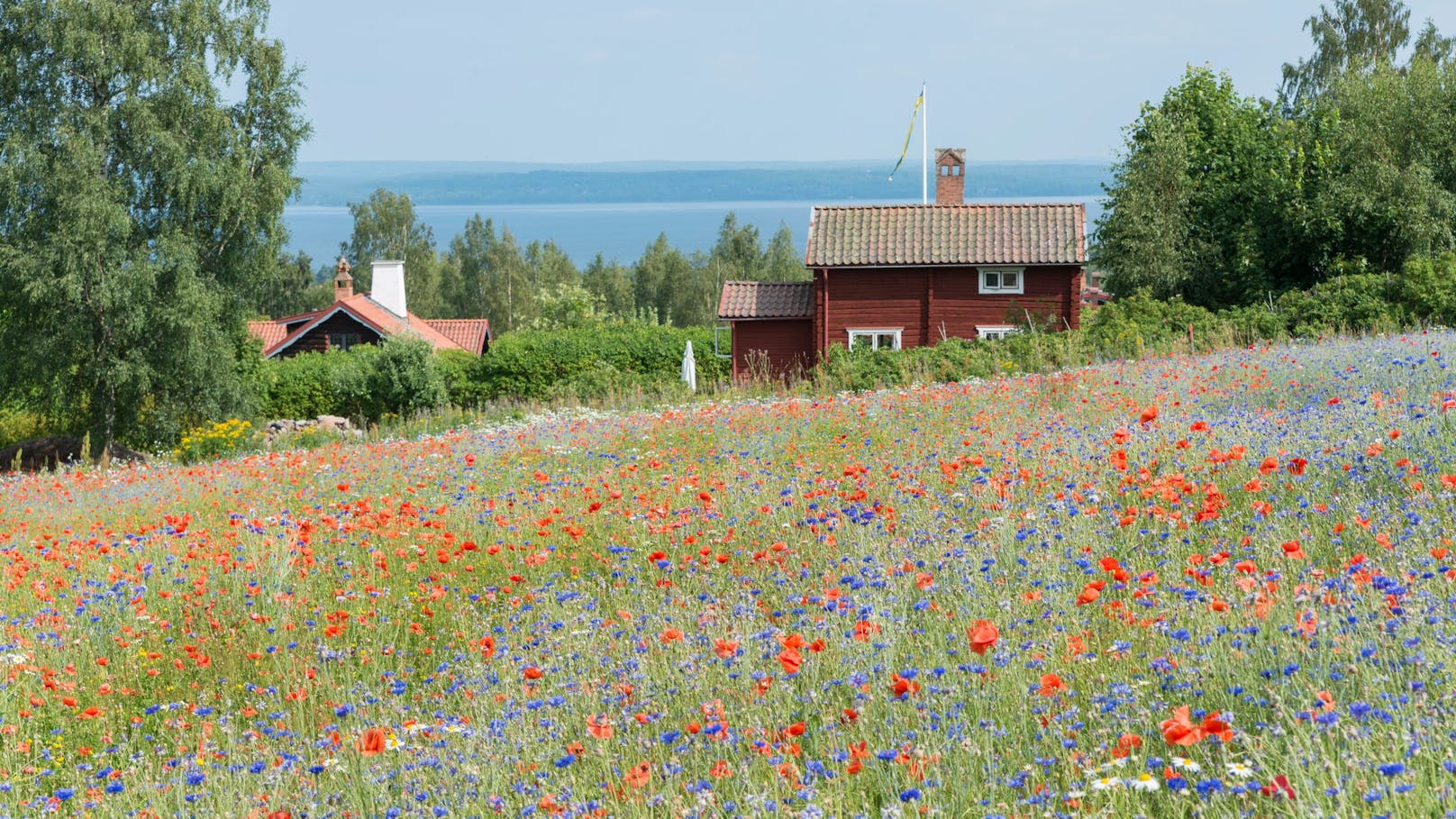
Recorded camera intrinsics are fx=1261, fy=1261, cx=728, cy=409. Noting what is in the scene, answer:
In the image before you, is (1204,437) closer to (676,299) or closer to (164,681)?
(164,681)

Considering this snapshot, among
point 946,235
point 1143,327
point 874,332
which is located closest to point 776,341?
point 874,332

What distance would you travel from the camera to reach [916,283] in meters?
39.2

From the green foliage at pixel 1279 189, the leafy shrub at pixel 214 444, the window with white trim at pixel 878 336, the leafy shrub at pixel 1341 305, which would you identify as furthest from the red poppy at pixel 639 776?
the window with white trim at pixel 878 336

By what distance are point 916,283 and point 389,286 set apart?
26998mm

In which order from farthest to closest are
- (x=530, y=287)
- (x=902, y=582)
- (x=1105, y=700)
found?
1. (x=530, y=287)
2. (x=902, y=582)
3. (x=1105, y=700)

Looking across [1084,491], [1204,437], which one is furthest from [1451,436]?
[1084,491]

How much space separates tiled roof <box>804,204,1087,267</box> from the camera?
125 ft

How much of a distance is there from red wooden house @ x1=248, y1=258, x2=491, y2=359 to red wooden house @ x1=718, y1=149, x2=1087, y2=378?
40.0 feet

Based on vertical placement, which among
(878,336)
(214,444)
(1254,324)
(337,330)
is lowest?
(214,444)

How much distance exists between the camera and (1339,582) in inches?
158

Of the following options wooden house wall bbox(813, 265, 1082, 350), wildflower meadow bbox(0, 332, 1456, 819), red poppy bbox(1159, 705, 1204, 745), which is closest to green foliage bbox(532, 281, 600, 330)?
wooden house wall bbox(813, 265, 1082, 350)

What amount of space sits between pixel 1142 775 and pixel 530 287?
8703 centimetres

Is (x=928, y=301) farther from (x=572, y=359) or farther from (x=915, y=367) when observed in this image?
(x=915, y=367)

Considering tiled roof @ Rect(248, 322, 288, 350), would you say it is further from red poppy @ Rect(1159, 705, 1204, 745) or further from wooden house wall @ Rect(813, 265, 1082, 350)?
red poppy @ Rect(1159, 705, 1204, 745)
